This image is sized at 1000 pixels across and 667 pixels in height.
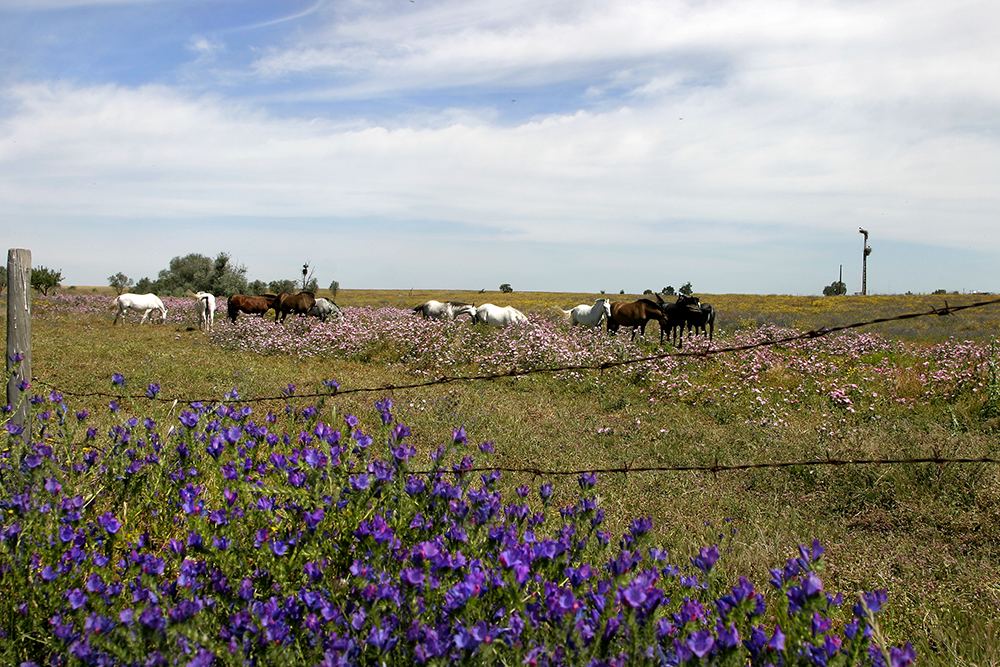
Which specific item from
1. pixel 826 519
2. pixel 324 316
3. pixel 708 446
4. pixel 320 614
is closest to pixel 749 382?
pixel 708 446

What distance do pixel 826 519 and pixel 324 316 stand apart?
19065mm

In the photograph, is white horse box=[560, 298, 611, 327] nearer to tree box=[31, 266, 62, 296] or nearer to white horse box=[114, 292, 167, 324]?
white horse box=[114, 292, 167, 324]

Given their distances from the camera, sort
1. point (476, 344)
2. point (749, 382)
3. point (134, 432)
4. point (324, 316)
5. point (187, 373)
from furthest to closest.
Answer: point (324, 316), point (476, 344), point (187, 373), point (749, 382), point (134, 432)

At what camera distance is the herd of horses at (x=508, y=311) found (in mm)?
16953

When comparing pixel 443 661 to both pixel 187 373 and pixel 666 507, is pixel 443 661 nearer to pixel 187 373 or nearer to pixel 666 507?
pixel 666 507

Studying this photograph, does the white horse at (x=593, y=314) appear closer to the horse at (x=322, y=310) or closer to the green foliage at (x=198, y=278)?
the horse at (x=322, y=310)

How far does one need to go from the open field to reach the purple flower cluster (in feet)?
4.63

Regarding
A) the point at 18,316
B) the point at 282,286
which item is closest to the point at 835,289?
the point at 282,286

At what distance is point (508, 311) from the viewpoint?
61.8 feet

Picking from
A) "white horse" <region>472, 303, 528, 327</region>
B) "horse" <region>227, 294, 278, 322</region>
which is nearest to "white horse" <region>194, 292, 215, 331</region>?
"horse" <region>227, 294, 278, 322</region>

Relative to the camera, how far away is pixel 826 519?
18.0 ft

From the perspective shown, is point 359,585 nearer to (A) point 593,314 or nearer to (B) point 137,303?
(A) point 593,314

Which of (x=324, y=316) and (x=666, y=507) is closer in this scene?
(x=666, y=507)

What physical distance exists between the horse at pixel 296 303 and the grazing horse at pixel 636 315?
10.5 metres
